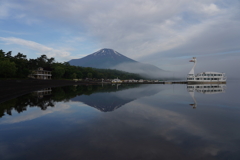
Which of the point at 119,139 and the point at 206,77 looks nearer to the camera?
the point at 119,139

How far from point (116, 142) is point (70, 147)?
1654 mm

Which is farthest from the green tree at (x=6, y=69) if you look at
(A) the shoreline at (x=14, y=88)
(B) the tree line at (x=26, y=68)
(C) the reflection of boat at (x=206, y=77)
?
(C) the reflection of boat at (x=206, y=77)

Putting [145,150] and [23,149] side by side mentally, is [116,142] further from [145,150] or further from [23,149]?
[23,149]

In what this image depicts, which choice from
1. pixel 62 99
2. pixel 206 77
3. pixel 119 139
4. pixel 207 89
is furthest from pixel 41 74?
pixel 206 77

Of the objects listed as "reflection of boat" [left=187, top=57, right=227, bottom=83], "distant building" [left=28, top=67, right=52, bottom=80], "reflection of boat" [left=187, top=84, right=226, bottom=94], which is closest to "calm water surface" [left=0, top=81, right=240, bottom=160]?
"reflection of boat" [left=187, top=84, right=226, bottom=94]

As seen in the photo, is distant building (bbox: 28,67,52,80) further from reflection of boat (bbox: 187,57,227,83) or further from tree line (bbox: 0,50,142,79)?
reflection of boat (bbox: 187,57,227,83)

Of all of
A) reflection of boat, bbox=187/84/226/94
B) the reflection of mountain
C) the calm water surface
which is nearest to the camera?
the calm water surface

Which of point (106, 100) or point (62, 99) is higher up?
point (62, 99)

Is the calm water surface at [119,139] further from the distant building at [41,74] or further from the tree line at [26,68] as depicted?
the distant building at [41,74]

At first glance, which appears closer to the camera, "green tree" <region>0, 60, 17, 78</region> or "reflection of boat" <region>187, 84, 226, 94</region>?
"reflection of boat" <region>187, 84, 226, 94</region>

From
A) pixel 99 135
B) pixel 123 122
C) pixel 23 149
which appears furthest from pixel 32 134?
pixel 123 122

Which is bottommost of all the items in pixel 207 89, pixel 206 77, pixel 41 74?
pixel 207 89

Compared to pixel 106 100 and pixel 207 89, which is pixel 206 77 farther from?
pixel 106 100

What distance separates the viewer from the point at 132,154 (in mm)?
4699
